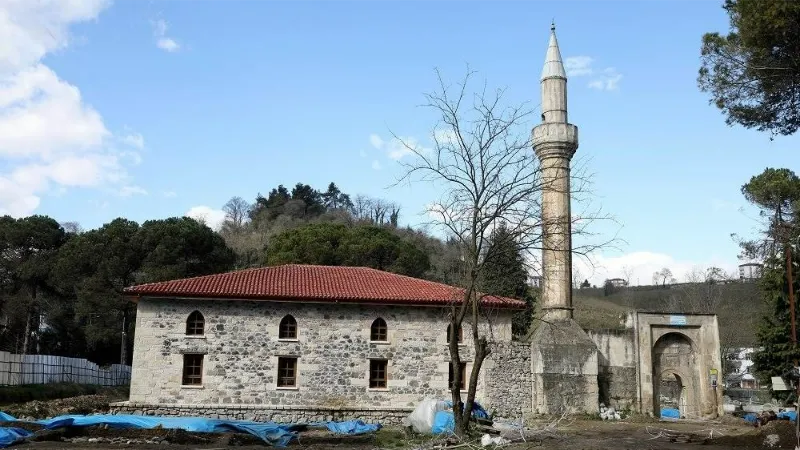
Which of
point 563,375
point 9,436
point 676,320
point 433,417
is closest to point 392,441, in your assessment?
point 433,417

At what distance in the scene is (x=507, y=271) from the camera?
25.8 m

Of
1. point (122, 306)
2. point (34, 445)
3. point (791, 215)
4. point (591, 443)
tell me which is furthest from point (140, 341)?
point (791, 215)

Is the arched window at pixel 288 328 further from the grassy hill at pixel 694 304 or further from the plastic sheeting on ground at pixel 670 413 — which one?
the grassy hill at pixel 694 304

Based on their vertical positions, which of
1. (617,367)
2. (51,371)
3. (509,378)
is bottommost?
(51,371)

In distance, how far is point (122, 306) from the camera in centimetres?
3934

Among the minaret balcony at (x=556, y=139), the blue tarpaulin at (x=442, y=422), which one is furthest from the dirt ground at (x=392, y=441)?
the minaret balcony at (x=556, y=139)

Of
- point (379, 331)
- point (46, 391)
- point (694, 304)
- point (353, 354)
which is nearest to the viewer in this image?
point (353, 354)

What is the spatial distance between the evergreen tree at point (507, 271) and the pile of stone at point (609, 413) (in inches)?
204

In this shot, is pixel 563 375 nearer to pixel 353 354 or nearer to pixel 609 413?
pixel 609 413

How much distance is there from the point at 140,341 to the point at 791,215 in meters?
25.9

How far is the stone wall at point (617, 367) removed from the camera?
80.4ft

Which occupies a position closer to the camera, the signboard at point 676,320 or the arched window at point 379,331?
the arched window at point 379,331

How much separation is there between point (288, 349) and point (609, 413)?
35.6ft

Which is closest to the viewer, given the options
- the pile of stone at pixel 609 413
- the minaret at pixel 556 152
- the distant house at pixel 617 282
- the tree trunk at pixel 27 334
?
the pile of stone at pixel 609 413
